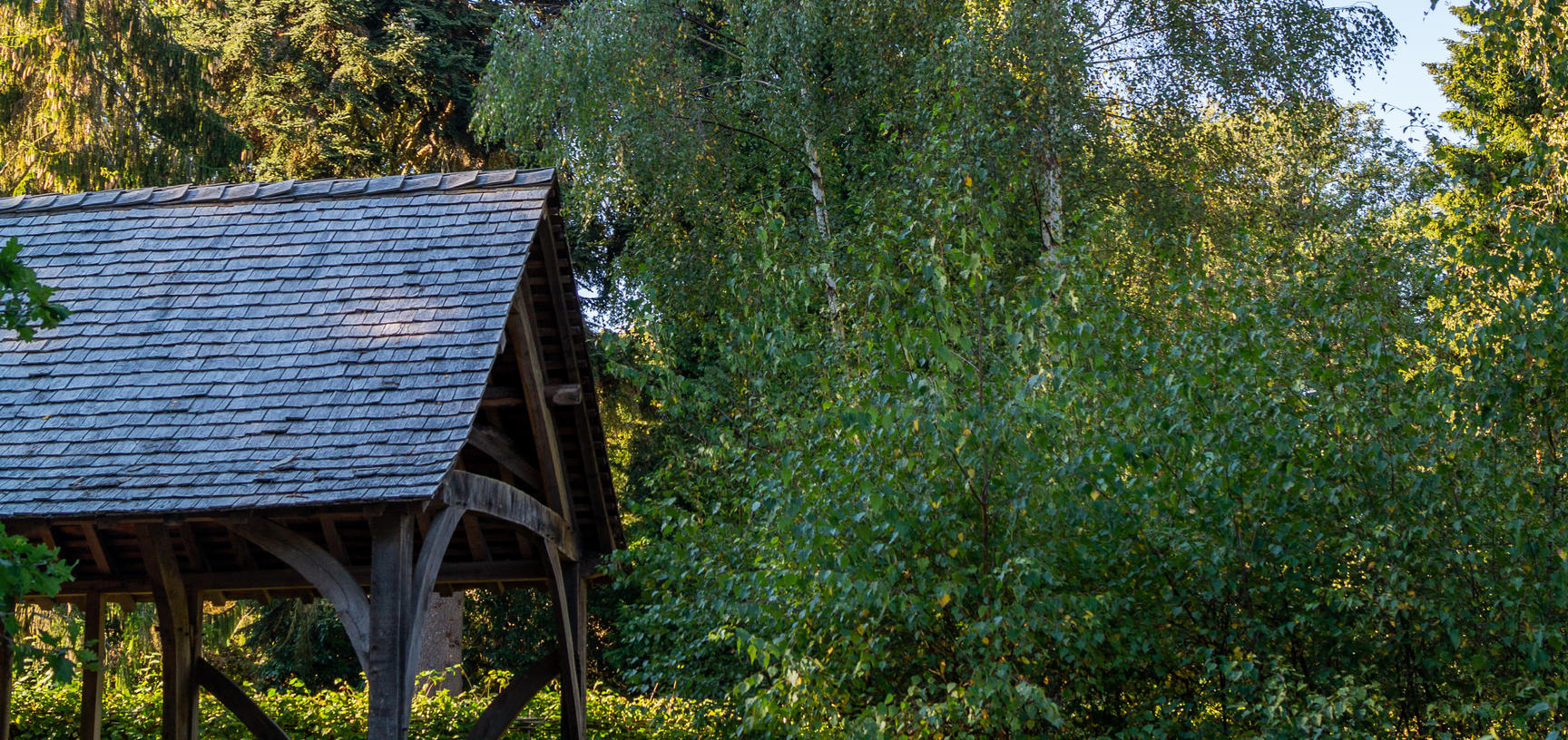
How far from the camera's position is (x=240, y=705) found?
812 centimetres

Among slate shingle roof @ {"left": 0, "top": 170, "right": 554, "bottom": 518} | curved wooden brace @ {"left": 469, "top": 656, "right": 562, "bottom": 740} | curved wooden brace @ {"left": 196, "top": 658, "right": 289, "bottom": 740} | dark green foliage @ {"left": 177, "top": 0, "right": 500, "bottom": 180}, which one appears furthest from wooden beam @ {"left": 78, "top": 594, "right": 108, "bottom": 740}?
dark green foliage @ {"left": 177, "top": 0, "right": 500, "bottom": 180}

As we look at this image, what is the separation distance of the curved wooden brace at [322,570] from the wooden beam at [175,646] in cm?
181

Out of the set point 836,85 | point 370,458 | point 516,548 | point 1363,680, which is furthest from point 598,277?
point 1363,680

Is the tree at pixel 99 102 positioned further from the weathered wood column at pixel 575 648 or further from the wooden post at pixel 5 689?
the weathered wood column at pixel 575 648

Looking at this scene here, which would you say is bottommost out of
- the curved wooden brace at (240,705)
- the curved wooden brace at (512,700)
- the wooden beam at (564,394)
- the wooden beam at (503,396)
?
the curved wooden brace at (512,700)

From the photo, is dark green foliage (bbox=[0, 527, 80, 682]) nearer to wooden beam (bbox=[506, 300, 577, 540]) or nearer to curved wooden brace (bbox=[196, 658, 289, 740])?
wooden beam (bbox=[506, 300, 577, 540])

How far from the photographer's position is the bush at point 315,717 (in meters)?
10.0

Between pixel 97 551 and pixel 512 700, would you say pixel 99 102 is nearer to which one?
pixel 97 551

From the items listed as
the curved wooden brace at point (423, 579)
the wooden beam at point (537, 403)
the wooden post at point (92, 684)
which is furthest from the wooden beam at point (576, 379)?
the wooden post at point (92, 684)

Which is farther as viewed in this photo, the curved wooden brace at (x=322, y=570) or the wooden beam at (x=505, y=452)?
the wooden beam at (x=505, y=452)

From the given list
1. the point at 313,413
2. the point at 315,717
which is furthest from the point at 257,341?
the point at 315,717

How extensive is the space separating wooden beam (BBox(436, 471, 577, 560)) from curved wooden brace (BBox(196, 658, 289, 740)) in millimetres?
2231

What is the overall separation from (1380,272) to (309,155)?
512 inches

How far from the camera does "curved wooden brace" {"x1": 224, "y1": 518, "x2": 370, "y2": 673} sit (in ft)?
18.2
